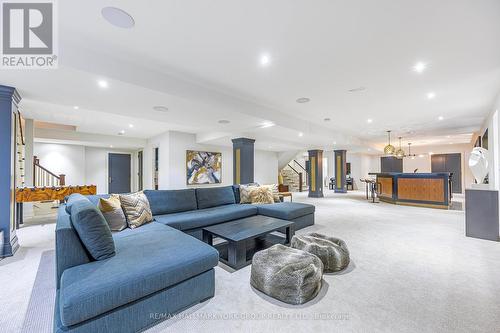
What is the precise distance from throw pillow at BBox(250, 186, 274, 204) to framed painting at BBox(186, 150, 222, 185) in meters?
3.53

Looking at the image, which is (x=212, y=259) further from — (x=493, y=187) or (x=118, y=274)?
(x=493, y=187)

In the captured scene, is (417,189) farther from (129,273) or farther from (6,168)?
(6,168)

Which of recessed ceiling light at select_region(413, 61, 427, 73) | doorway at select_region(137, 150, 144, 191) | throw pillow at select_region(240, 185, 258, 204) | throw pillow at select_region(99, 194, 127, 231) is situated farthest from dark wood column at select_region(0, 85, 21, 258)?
doorway at select_region(137, 150, 144, 191)

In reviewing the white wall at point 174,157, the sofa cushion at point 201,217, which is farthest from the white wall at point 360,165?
the sofa cushion at point 201,217

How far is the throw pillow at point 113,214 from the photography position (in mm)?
2678

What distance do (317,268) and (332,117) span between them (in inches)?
172

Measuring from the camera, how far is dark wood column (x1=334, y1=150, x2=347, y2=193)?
10.8 metres

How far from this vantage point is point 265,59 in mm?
2703

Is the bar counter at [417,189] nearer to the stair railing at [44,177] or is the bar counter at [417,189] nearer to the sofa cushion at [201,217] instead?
the sofa cushion at [201,217]

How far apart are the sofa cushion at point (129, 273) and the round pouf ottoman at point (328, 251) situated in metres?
1.14

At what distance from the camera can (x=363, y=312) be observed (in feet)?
5.83

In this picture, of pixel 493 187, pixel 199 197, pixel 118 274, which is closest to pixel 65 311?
pixel 118 274

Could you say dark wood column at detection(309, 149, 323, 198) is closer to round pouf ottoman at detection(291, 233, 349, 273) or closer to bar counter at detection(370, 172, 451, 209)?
bar counter at detection(370, 172, 451, 209)

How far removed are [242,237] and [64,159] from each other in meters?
8.52
